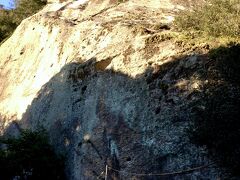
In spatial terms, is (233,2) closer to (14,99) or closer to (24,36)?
(14,99)

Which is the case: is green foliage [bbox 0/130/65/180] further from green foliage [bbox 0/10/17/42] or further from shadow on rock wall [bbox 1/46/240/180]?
green foliage [bbox 0/10/17/42]

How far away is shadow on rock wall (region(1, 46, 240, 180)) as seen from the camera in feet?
33.1

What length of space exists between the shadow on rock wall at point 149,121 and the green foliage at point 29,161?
445 mm

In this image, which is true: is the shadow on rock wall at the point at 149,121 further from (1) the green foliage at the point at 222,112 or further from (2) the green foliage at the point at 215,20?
(2) the green foliage at the point at 215,20

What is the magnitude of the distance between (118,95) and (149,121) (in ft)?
5.34

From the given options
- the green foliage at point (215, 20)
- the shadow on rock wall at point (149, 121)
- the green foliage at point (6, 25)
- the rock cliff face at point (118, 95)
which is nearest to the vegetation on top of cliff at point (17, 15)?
the green foliage at point (6, 25)

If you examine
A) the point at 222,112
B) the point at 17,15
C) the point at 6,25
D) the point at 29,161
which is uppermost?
the point at 222,112

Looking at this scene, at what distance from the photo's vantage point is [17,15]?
1177 inches

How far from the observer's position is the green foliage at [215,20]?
12.4 m

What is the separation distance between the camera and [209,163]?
9664 mm

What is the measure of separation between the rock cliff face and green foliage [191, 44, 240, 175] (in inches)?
9.8

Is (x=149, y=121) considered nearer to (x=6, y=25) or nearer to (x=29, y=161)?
(x=29, y=161)

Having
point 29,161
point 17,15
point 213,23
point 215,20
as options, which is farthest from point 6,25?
point 213,23

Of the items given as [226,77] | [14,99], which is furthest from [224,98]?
[14,99]
